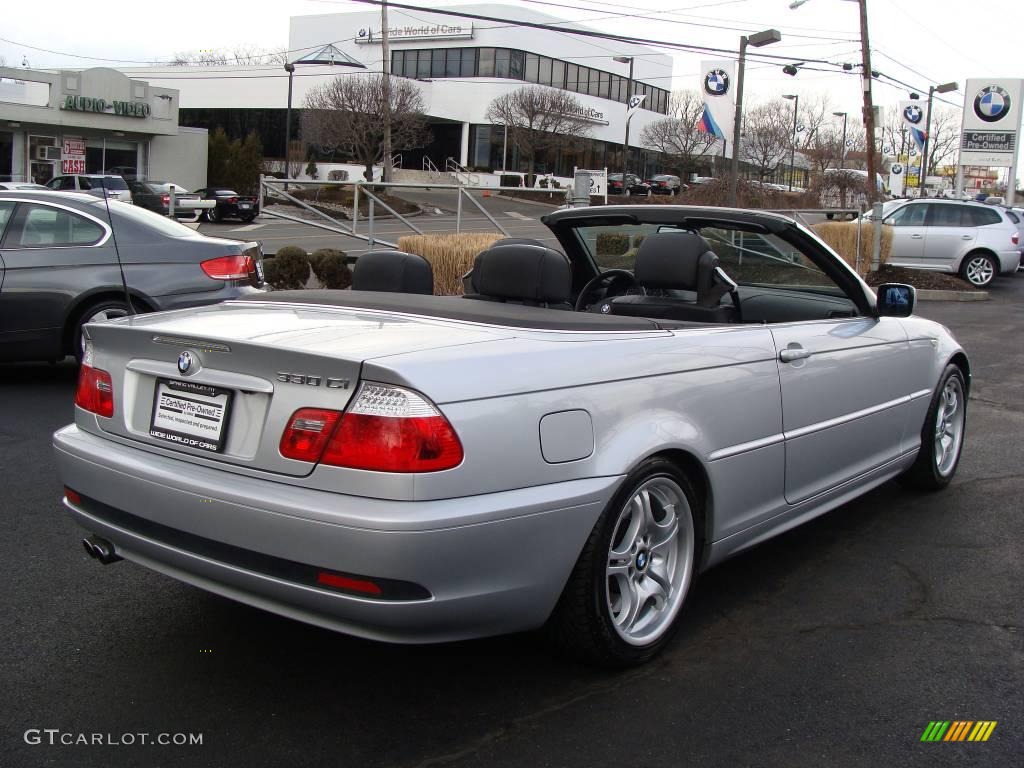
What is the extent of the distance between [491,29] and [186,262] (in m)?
67.6

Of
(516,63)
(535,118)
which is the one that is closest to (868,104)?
(535,118)

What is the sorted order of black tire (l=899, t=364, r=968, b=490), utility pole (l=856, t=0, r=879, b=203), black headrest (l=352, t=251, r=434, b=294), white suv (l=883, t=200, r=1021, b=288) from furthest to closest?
utility pole (l=856, t=0, r=879, b=203) < white suv (l=883, t=200, r=1021, b=288) < black tire (l=899, t=364, r=968, b=490) < black headrest (l=352, t=251, r=434, b=294)

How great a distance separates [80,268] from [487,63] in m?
68.1

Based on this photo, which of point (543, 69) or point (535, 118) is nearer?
point (535, 118)

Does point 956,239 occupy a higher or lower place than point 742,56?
lower

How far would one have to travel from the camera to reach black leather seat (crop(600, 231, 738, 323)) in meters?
4.23

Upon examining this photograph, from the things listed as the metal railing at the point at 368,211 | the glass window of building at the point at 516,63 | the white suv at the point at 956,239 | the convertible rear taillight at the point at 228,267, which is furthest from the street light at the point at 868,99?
the glass window of building at the point at 516,63

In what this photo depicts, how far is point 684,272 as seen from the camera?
13.9 ft

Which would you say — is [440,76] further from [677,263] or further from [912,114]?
[677,263]

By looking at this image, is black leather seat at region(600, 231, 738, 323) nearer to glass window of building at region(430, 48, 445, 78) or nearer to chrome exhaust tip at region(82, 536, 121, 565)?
chrome exhaust tip at region(82, 536, 121, 565)

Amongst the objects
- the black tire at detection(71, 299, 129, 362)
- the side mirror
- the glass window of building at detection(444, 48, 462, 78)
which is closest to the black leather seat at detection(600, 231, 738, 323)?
the side mirror

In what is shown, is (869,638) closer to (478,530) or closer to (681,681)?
(681,681)

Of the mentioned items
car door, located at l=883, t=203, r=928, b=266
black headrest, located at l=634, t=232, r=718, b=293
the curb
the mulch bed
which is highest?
car door, located at l=883, t=203, r=928, b=266

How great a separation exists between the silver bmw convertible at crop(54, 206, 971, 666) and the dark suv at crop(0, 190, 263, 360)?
426 centimetres
